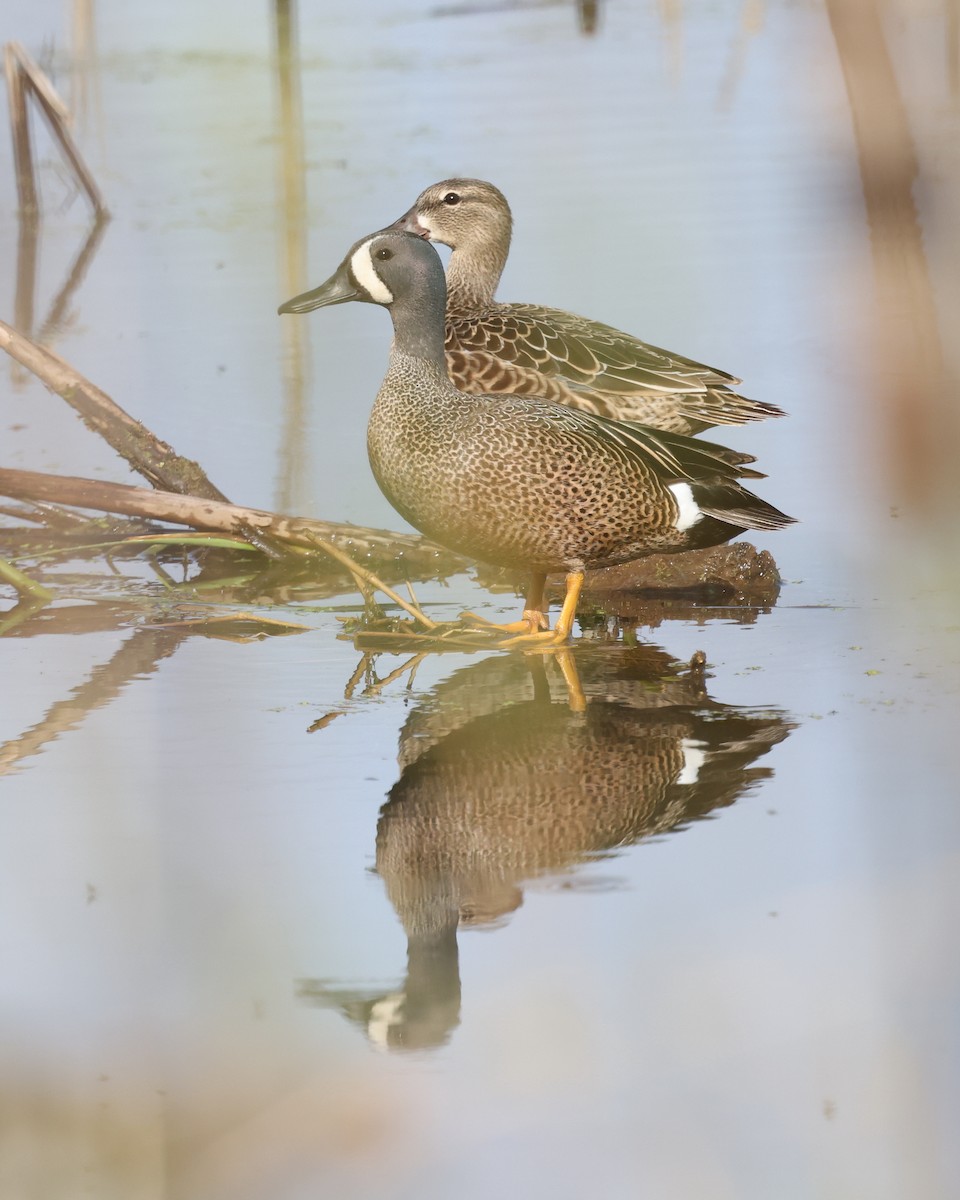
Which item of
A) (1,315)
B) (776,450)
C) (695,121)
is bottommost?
(776,450)

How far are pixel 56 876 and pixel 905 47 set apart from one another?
2.58 metres

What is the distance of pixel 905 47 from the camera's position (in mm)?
830

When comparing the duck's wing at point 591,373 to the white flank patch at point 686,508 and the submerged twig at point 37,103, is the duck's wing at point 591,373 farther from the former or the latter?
the submerged twig at point 37,103

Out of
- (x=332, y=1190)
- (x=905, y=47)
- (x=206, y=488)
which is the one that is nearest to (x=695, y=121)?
(x=206, y=488)

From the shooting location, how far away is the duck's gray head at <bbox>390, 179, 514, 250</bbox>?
20.2 feet

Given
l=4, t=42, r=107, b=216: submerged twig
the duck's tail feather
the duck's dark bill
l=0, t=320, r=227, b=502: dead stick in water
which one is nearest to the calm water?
the duck's tail feather

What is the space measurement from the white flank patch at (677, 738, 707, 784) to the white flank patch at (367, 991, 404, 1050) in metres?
0.98

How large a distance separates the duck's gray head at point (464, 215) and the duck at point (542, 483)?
160 centimetres

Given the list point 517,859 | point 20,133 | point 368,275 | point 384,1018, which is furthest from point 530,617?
point 20,133

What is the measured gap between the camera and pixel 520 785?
3451mm

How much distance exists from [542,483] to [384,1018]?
2044 mm

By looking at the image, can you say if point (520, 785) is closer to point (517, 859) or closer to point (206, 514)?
point (517, 859)

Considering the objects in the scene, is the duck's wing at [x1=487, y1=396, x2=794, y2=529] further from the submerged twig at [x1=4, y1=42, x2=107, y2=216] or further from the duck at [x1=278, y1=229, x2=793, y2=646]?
the submerged twig at [x1=4, y1=42, x2=107, y2=216]

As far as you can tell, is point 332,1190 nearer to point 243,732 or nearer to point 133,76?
point 243,732
